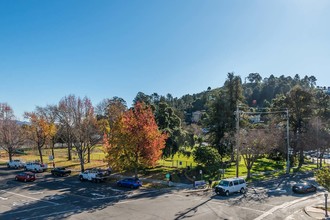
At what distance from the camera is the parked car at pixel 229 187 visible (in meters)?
33.6

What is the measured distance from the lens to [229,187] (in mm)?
33781

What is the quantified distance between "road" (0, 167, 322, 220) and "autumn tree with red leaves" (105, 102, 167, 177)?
4.05m

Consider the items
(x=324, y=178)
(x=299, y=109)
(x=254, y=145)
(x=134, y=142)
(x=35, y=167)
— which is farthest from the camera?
(x=299, y=109)

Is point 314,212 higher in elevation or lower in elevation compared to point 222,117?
lower

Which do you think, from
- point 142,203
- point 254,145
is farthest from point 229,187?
point 254,145

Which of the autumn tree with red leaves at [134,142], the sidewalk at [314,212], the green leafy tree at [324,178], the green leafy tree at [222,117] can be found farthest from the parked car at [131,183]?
the green leafy tree at [324,178]

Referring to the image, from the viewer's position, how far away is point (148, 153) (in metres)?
41.2

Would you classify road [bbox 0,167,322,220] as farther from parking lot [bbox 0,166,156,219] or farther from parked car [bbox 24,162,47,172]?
parked car [bbox 24,162,47,172]

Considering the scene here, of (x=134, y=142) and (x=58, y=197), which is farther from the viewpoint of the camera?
(x=134, y=142)

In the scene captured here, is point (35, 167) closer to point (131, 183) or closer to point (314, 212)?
point (131, 183)

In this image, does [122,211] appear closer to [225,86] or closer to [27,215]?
[27,215]

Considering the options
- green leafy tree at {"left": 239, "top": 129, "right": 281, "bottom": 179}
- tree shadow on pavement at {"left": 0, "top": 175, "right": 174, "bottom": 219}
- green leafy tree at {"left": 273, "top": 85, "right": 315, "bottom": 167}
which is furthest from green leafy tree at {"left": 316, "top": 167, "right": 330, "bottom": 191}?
green leafy tree at {"left": 273, "top": 85, "right": 315, "bottom": 167}

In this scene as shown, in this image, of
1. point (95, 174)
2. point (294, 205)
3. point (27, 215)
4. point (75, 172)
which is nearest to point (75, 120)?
point (75, 172)

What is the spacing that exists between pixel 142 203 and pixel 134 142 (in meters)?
12.4
